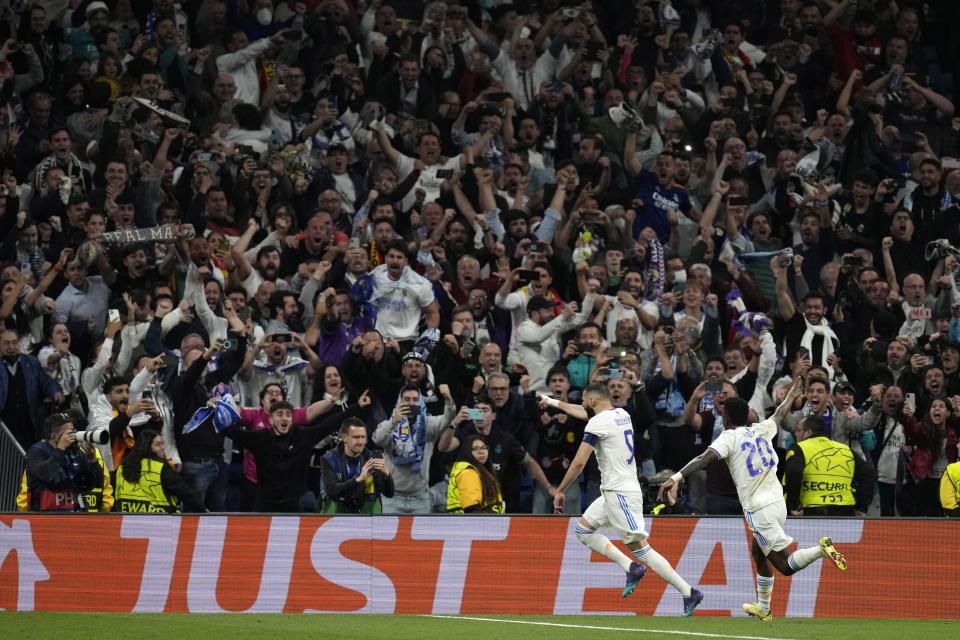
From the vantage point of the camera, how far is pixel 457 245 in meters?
19.6

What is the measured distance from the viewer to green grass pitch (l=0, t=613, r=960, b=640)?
13.1 meters

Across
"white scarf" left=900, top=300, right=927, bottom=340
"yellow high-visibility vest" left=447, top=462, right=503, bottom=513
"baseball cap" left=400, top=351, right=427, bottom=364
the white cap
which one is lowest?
"yellow high-visibility vest" left=447, top=462, right=503, bottom=513

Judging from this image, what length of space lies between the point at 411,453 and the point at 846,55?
36.9ft

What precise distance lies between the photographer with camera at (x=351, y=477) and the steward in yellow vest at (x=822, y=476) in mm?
4046

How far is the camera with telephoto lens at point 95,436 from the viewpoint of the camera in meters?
15.1

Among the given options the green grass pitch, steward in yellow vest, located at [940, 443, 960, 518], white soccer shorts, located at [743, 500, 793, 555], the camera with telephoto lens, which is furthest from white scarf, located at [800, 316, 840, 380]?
the camera with telephoto lens

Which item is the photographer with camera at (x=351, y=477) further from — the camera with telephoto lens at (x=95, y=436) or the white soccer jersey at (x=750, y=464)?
the white soccer jersey at (x=750, y=464)

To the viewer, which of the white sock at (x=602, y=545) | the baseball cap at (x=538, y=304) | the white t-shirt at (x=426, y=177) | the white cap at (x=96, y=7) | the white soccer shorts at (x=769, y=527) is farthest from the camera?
the white cap at (x=96, y=7)

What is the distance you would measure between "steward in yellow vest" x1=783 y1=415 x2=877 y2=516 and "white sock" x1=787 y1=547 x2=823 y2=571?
1.95 metres

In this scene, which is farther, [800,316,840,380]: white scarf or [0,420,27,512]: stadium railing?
[800,316,840,380]: white scarf

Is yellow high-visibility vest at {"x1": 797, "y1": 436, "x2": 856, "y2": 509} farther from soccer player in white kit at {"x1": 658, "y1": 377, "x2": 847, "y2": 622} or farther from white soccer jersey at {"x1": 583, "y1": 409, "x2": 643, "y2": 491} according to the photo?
white soccer jersey at {"x1": 583, "y1": 409, "x2": 643, "y2": 491}

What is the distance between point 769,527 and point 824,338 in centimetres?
492

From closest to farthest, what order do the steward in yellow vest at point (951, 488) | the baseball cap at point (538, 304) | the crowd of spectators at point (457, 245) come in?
the steward in yellow vest at point (951, 488) < the crowd of spectators at point (457, 245) < the baseball cap at point (538, 304)

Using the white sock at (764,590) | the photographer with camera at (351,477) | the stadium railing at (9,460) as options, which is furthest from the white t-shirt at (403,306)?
the white sock at (764,590)
